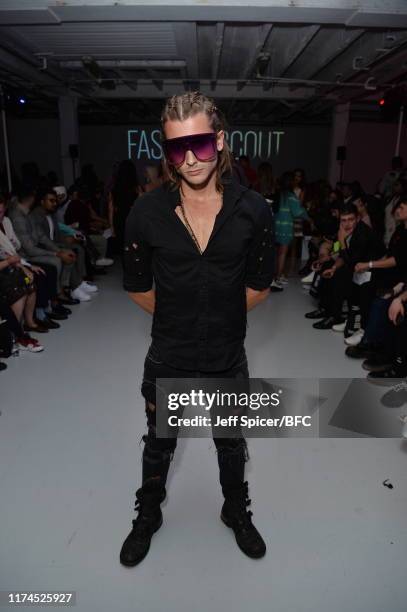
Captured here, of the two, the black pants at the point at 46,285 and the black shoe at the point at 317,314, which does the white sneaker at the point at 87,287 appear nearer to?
the black pants at the point at 46,285

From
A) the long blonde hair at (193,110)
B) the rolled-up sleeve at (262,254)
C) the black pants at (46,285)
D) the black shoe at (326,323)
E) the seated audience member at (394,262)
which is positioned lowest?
the black shoe at (326,323)

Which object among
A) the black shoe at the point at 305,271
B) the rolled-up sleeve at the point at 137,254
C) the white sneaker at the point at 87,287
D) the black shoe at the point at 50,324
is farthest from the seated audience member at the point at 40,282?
the black shoe at the point at 305,271

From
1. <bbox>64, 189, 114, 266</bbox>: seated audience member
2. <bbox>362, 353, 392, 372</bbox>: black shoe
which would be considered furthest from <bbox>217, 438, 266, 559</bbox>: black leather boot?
<bbox>64, 189, 114, 266</bbox>: seated audience member

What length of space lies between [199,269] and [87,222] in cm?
494

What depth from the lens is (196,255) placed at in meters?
1.46

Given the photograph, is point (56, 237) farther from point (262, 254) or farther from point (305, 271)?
point (262, 254)

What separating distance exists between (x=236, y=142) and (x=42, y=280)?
11.4m

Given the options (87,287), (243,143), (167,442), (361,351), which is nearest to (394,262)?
(361,351)

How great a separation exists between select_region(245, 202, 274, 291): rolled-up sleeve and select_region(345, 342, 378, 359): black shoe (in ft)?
7.44

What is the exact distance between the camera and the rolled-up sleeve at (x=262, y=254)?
1543 mm

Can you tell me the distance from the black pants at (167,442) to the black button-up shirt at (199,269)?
0.14 feet

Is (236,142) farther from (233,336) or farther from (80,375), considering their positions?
(233,336)

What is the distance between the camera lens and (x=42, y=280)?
4.37 meters

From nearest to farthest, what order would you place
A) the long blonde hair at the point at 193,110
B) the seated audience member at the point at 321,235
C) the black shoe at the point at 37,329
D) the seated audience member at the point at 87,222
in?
1. the long blonde hair at the point at 193,110
2. the black shoe at the point at 37,329
3. the seated audience member at the point at 321,235
4. the seated audience member at the point at 87,222
